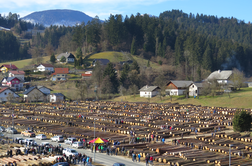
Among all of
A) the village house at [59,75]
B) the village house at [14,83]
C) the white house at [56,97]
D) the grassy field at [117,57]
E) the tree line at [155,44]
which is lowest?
the white house at [56,97]

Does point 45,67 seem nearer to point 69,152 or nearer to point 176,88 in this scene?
point 176,88

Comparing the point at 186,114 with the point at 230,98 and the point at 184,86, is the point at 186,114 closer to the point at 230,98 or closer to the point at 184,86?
the point at 230,98

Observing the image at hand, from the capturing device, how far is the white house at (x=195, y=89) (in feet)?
273

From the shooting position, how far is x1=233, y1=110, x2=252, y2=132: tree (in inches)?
1585

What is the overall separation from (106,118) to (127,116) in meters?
5.92

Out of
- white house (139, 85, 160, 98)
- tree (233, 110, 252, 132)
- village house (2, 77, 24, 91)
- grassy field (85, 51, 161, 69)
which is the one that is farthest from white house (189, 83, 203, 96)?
village house (2, 77, 24, 91)

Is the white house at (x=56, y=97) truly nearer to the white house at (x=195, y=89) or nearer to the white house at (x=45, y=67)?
the white house at (x=45, y=67)

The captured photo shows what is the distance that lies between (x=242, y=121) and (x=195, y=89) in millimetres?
44114

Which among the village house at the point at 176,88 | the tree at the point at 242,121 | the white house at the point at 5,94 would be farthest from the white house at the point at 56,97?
the tree at the point at 242,121

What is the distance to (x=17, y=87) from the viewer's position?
107m

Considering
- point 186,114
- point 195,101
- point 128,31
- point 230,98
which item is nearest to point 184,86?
point 195,101

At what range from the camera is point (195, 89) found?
276 ft

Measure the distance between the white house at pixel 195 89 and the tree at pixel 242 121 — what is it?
1660 inches

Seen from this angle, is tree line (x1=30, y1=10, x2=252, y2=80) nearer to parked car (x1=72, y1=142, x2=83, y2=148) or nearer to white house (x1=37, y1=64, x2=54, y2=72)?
white house (x1=37, y1=64, x2=54, y2=72)
